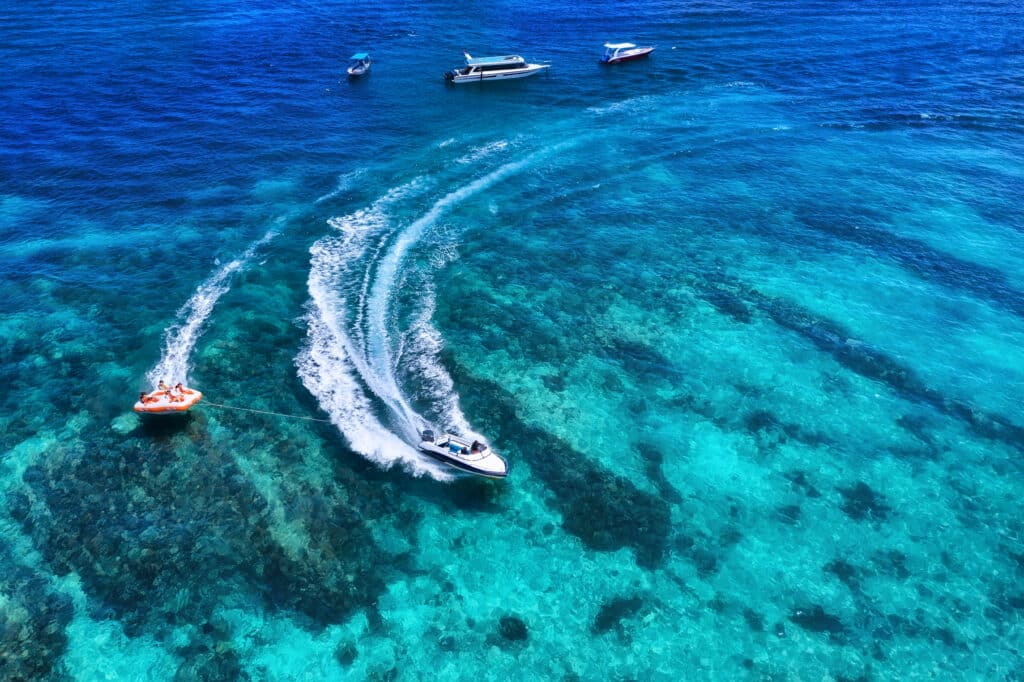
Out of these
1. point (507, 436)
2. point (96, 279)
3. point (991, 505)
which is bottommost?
point (991, 505)

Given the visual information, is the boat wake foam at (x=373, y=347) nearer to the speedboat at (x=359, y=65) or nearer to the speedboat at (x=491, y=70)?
the speedboat at (x=491, y=70)

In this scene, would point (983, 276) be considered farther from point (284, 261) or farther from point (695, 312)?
point (284, 261)

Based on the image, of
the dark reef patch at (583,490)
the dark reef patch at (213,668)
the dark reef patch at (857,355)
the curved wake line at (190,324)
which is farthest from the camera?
the curved wake line at (190,324)

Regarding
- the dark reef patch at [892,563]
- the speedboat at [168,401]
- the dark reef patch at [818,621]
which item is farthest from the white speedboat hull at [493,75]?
the dark reef patch at [818,621]

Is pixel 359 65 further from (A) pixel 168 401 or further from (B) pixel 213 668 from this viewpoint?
(B) pixel 213 668

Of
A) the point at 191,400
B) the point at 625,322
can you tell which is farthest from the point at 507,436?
the point at 191,400

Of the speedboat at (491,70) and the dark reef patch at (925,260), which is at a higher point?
the speedboat at (491,70)

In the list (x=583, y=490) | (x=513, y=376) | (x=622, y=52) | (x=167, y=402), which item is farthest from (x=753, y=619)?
(x=622, y=52)
